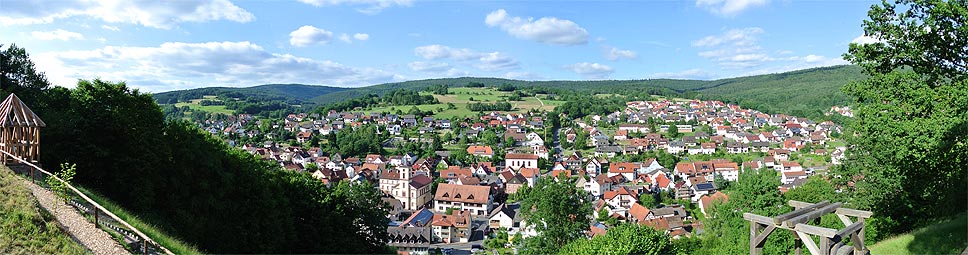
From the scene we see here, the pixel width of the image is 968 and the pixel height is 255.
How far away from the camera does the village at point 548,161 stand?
47.2 metres

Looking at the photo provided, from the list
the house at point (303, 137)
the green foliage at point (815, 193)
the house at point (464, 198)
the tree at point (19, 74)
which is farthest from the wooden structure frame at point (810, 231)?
the house at point (303, 137)

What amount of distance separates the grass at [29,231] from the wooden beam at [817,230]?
29.7 feet

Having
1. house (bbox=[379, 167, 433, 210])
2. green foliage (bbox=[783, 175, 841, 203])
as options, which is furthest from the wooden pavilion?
house (bbox=[379, 167, 433, 210])

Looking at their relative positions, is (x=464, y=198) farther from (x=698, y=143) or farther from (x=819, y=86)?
(x=819, y=86)

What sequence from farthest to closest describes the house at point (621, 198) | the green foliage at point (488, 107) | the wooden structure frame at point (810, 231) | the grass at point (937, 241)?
the green foliage at point (488, 107) → the house at point (621, 198) → the grass at point (937, 241) → the wooden structure frame at point (810, 231)

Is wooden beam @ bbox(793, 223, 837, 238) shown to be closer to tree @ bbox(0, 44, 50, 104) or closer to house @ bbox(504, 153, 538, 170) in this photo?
tree @ bbox(0, 44, 50, 104)

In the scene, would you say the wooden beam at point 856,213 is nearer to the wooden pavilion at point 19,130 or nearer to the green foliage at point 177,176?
the green foliage at point 177,176

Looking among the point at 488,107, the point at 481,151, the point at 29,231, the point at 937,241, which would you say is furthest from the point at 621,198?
the point at 488,107

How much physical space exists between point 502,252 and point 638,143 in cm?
5874

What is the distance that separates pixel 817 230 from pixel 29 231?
10012 mm

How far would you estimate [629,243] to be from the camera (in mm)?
15148

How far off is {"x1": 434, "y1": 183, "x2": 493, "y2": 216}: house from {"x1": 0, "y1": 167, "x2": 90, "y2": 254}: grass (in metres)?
46.9

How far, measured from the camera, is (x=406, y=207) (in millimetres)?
58656

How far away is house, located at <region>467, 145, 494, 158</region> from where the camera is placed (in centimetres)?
8375
